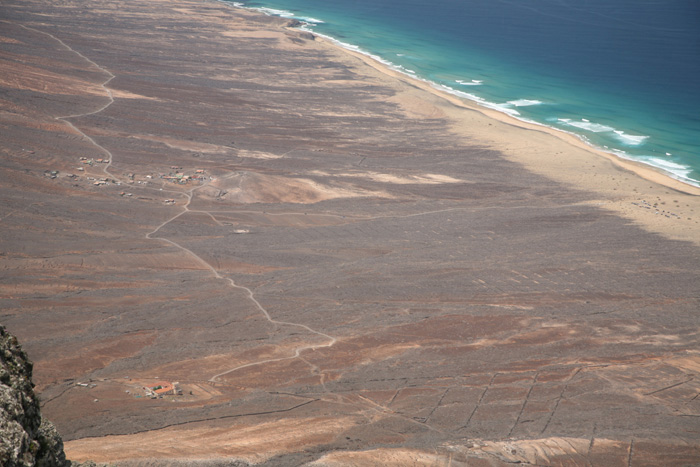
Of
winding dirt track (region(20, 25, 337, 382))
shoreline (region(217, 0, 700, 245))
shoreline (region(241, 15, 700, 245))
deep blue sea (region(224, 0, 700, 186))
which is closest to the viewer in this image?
winding dirt track (region(20, 25, 337, 382))

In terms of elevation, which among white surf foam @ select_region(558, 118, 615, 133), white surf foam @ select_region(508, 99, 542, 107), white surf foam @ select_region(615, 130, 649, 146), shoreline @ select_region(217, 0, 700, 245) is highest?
white surf foam @ select_region(508, 99, 542, 107)

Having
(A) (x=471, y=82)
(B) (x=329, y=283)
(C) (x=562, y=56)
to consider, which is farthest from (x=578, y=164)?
(C) (x=562, y=56)

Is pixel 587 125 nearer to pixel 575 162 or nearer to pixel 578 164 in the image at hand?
pixel 575 162

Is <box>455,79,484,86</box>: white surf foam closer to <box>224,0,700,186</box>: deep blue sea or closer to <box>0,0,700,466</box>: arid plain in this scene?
<box>224,0,700,186</box>: deep blue sea

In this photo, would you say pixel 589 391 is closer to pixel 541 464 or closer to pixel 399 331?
pixel 541 464

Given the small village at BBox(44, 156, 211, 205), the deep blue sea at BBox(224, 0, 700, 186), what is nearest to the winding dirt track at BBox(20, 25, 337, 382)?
the small village at BBox(44, 156, 211, 205)

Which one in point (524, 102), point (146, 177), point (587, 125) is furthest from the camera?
point (524, 102)
